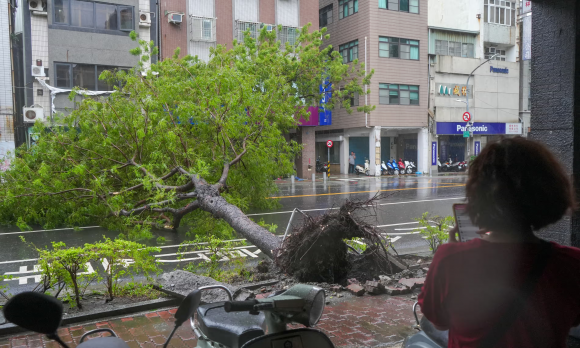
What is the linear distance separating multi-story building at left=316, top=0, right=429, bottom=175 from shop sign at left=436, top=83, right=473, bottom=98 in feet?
4.32

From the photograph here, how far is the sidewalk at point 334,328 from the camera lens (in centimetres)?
448

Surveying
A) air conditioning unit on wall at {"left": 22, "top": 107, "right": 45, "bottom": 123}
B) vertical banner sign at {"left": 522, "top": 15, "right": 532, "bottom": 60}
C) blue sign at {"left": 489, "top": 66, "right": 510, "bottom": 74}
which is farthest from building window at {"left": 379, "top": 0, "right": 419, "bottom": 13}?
vertical banner sign at {"left": 522, "top": 15, "right": 532, "bottom": 60}

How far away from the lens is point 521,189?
1735mm

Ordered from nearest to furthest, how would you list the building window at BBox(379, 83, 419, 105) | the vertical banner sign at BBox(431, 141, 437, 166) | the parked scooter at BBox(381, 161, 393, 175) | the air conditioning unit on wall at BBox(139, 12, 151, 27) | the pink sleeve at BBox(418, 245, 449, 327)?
the pink sleeve at BBox(418, 245, 449, 327) → the air conditioning unit on wall at BBox(139, 12, 151, 27) → the building window at BBox(379, 83, 419, 105) → the parked scooter at BBox(381, 161, 393, 175) → the vertical banner sign at BBox(431, 141, 437, 166)

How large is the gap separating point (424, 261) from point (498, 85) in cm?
3345

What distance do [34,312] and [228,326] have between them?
0.91 m

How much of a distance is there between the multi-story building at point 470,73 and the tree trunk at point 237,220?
28985 millimetres

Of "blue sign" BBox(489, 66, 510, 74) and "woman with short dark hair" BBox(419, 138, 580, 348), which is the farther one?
"blue sign" BBox(489, 66, 510, 74)

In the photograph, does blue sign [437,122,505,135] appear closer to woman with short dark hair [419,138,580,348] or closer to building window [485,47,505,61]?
building window [485,47,505,61]

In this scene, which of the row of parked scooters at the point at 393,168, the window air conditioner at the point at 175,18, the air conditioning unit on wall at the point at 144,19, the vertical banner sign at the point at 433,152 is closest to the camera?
the air conditioning unit on wall at the point at 144,19

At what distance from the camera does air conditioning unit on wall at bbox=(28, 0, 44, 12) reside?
21.6 m

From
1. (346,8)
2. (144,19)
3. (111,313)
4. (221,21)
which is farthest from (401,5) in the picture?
(111,313)

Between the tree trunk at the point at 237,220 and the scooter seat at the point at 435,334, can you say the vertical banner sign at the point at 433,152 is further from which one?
the scooter seat at the point at 435,334

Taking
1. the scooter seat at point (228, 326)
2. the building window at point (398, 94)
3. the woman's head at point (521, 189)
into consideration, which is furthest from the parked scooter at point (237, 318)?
the building window at point (398, 94)
